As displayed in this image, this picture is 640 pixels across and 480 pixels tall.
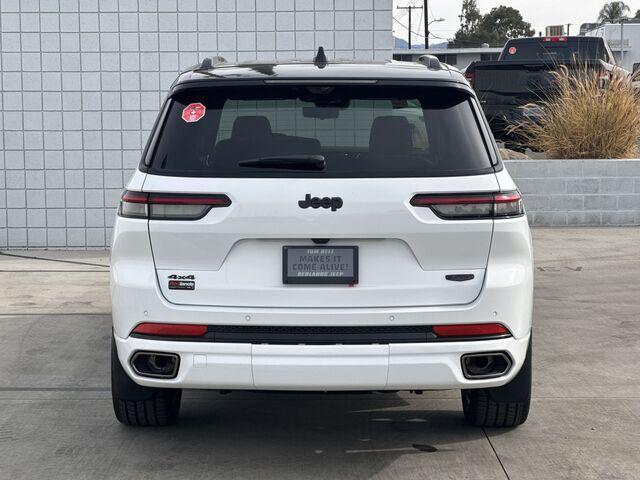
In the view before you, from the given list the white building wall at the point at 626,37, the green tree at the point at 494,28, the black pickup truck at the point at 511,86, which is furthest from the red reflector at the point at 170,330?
the green tree at the point at 494,28

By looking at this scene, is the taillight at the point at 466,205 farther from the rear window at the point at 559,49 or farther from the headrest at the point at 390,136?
the rear window at the point at 559,49

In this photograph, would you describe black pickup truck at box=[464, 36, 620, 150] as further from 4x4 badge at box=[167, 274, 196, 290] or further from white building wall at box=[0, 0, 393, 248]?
4x4 badge at box=[167, 274, 196, 290]

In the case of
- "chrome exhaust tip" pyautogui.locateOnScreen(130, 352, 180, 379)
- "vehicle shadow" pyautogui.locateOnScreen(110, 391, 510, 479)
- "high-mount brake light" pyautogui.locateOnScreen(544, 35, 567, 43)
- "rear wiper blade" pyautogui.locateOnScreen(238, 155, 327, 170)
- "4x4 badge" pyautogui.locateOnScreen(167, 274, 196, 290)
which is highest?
"high-mount brake light" pyautogui.locateOnScreen(544, 35, 567, 43)

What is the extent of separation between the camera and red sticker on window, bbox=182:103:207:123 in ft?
15.6

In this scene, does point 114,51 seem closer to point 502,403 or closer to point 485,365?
point 502,403

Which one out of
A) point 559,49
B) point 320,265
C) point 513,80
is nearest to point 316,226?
point 320,265

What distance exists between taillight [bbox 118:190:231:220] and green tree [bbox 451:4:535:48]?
257 ft

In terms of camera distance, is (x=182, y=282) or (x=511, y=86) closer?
(x=182, y=282)

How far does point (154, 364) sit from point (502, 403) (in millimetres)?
1643

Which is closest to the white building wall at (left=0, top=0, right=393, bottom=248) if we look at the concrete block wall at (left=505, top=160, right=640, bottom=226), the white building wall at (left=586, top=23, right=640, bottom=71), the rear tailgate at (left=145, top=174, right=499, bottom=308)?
the concrete block wall at (left=505, top=160, right=640, bottom=226)

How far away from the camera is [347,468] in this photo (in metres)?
4.77

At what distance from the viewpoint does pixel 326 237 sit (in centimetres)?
446

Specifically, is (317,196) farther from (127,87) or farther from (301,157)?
(127,87)

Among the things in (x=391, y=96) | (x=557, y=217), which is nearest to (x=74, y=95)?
(x=557, y=217)
